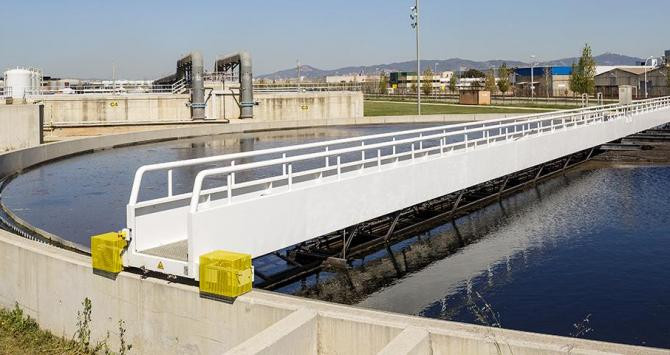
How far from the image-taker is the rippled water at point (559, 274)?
1220 cm

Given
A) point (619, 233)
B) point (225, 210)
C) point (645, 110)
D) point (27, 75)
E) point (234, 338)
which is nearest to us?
point (234, 338)

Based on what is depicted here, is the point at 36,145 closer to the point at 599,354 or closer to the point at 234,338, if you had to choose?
the point at 234,338

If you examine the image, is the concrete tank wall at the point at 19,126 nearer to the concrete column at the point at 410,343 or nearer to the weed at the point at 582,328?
the weed at the point at 582,328

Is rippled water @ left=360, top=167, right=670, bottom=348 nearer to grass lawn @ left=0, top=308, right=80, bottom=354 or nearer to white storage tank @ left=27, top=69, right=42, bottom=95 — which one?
grass lawn @ left=0, top=308, right=80, bottom=354

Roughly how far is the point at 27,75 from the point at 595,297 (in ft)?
191

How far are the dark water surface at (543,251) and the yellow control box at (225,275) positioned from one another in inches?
183

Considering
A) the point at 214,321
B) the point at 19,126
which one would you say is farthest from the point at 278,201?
the point at 19,126

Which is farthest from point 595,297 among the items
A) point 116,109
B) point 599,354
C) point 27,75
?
point 27,75

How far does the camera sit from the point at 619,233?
732 inches

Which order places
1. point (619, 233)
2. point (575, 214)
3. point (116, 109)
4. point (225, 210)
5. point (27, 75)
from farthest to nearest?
point (27, 75) < point (116, 109) < point (575, 214) < point (619, 233) < point (225, 210)

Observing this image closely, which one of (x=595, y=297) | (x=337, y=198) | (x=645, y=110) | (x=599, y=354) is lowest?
(x=595, y=297)

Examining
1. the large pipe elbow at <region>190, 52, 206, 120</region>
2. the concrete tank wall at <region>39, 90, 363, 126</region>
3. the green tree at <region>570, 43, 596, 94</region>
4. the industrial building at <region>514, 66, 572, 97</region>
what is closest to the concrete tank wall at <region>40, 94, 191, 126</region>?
the concrete tank wall at <region>39, 90, 363, 126</region>

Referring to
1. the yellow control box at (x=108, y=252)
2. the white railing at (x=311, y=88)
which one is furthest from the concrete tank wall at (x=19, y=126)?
the white railing at (x=311, y=88)

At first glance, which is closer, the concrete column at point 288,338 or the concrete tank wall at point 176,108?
the concrete column at point 288,338
